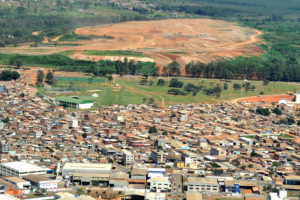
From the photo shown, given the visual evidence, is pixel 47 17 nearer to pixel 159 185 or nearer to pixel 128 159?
pixel 128 159

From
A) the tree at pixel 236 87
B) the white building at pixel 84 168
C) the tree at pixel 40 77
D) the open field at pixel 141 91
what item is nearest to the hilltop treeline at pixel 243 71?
the open field at pixel 141 91

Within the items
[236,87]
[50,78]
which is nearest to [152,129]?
[50,78]

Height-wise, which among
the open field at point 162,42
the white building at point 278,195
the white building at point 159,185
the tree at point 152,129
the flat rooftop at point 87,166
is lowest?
the open field at point 162,42

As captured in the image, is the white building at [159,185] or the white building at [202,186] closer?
the white building at [159,185]

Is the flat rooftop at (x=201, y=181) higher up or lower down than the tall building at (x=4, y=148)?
higher up

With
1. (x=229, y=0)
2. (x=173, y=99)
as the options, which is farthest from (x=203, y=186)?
(x=229, y=0)

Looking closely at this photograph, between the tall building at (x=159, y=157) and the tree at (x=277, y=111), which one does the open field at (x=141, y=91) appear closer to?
the tree at (x=277, y=111)

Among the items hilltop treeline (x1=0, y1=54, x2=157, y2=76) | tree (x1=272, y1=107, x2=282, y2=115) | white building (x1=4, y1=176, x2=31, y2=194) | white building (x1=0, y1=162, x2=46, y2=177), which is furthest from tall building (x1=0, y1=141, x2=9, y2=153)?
hilltop treeline (x1=0, y1=54, x2=157, y2=76)
